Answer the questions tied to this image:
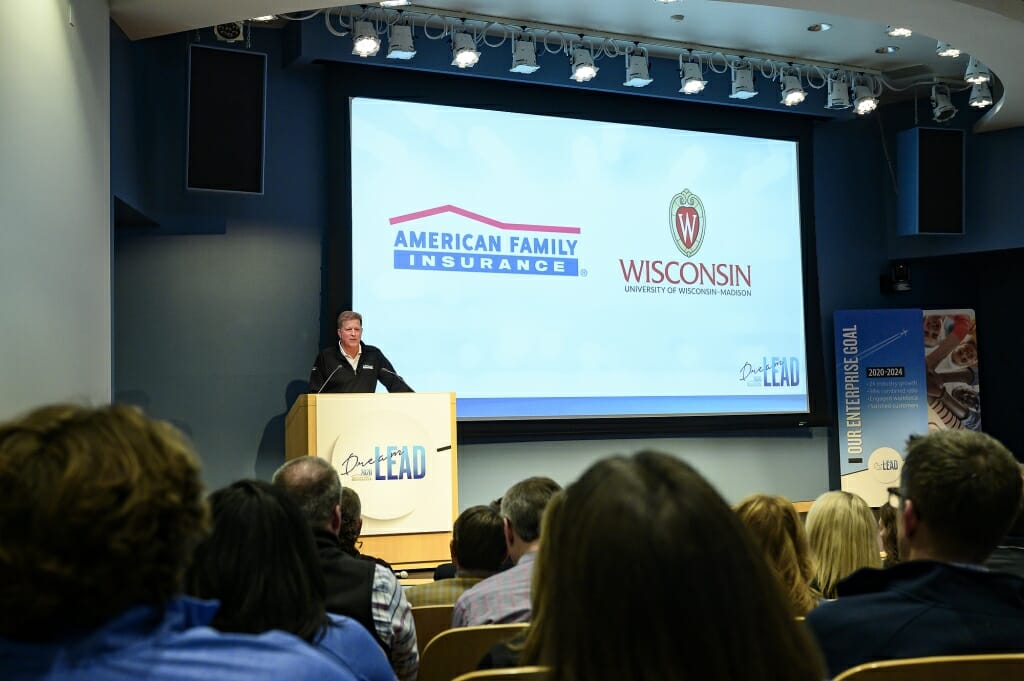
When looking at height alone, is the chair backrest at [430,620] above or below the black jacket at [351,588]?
below

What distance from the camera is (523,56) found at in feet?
23.8

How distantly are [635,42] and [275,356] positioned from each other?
3.58 m

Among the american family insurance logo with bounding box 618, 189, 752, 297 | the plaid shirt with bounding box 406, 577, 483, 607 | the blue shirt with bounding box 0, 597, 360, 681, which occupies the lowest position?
the plaid shirt with bounding box 406, 577, 483, 607

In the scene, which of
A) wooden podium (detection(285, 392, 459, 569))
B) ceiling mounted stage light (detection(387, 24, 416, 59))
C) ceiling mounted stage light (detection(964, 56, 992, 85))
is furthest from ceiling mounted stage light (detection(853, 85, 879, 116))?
wooden podium (detection(285, 392, 459, 569))

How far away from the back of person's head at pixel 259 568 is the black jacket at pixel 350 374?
4.65 metres

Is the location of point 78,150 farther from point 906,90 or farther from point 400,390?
point 906,90

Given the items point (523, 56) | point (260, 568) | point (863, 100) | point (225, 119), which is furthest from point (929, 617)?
point (863, 100)

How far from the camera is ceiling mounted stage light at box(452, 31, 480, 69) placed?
697 cm

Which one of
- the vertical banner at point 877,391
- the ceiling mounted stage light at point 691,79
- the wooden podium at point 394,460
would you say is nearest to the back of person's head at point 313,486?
the wooden podium at point 394,460

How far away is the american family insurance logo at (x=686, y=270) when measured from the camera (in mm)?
7855

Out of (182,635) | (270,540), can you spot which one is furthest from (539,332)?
(182,635)

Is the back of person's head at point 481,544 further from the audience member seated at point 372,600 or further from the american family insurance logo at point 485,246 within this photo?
the american family insurance logo at point 485,246

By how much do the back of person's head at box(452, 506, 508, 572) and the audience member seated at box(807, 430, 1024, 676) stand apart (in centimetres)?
157

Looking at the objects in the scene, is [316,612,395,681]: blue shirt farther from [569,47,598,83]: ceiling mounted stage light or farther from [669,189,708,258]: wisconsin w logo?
[669,189,708,258]: wisconsin w logo
